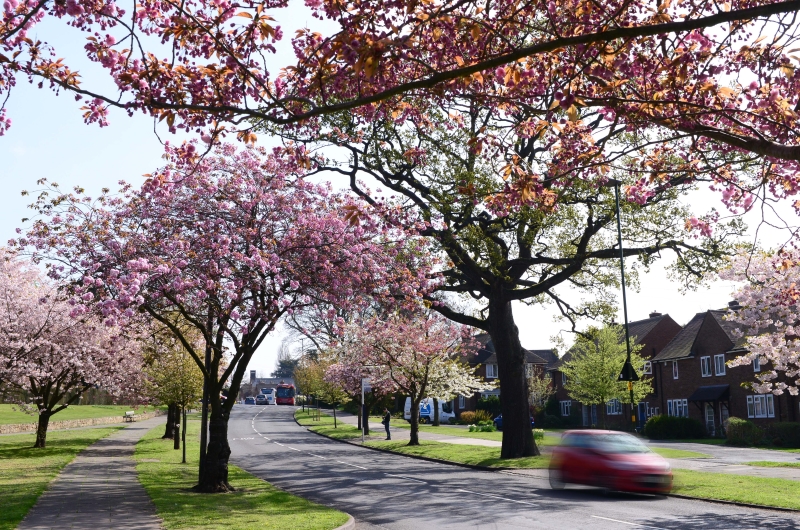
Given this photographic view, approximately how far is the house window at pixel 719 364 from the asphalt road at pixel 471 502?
29.7m

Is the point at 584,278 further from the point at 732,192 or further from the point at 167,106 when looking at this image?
the point at 167,106

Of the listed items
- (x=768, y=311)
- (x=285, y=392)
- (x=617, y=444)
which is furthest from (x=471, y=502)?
(x=285, y=392)

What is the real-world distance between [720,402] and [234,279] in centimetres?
4258

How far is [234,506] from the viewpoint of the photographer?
15664 mm

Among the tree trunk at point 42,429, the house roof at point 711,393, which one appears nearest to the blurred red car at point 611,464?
the tree trunk at point 42,429

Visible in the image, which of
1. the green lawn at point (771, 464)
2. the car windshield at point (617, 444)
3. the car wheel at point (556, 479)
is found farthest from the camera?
the green lawn at point (771, 464)

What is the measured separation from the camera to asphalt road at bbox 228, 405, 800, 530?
13.9 meters

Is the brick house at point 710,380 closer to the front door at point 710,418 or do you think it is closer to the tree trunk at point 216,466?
the front door at point 710,418

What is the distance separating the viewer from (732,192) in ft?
36.6

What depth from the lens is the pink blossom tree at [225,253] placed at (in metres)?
17.2

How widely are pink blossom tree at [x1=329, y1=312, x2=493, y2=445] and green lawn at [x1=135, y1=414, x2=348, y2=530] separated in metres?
15.6

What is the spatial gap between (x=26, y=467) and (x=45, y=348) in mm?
7713

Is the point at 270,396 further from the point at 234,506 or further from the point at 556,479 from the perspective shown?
the point at 234,506

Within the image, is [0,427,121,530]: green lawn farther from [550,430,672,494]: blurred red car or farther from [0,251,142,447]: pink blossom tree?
A: [550,430,672,494]: blurred red car
